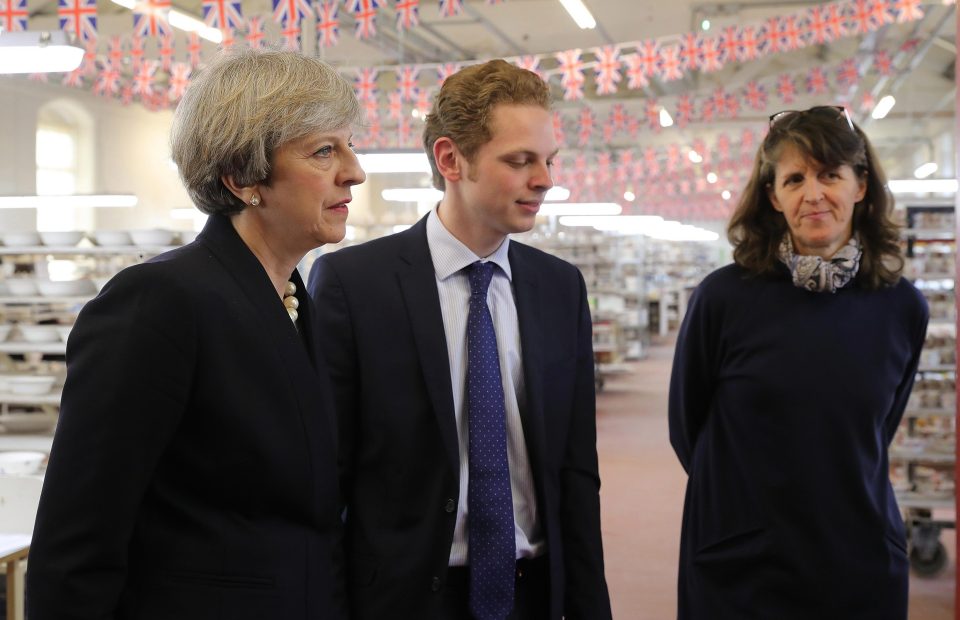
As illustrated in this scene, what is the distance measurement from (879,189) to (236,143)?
154 centimetres

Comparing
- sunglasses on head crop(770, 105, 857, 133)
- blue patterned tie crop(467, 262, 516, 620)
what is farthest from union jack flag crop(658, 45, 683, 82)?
blue patterned tie crop(467, 262, 516, 620)

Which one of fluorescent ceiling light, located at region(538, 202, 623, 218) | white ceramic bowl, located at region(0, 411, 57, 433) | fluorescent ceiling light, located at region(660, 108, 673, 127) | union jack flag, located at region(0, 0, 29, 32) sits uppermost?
union jack flag, located at region(0, 0, 29, 32)

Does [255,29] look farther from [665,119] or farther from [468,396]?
[665,119]

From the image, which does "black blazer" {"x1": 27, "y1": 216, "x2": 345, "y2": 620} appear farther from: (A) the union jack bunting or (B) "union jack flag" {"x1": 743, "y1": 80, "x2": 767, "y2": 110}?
(B) "union jack flag" {"x1": 743, "y1": 80, "x2": 767, "y2": 110}

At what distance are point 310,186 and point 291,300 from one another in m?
0.20

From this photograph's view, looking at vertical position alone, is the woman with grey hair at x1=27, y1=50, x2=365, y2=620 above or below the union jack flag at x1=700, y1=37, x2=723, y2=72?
below

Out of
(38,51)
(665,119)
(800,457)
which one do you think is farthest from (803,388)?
(665,119)

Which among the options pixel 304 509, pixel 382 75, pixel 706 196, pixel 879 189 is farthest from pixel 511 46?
pixel 706 196

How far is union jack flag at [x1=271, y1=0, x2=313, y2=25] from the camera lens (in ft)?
17.4

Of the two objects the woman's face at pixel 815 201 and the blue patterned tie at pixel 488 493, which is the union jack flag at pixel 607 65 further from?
the blue patterned tie at pixel 488 493

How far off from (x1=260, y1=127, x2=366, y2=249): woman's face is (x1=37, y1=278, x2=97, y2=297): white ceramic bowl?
189 inches

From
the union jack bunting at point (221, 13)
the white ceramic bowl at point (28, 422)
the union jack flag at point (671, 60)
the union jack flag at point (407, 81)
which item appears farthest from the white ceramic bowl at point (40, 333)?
the union jack flag at point (671, 60)

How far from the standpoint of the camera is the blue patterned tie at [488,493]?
5.80 ft

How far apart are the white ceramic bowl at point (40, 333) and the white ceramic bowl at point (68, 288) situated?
0.66 feet
